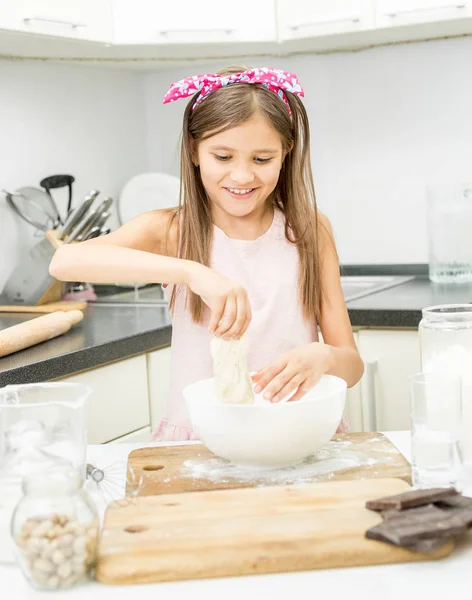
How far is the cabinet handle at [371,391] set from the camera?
7.34ft

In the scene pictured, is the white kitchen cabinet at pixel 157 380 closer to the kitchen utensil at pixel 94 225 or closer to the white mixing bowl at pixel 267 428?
the kitchen utensil at pixel 94 225

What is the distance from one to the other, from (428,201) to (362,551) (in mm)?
1982

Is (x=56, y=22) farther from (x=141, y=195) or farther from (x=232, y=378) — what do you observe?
(x=232, y=378)

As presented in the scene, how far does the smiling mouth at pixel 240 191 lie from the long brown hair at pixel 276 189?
0.10m

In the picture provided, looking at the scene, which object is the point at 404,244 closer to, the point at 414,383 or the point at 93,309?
the point at 93,309

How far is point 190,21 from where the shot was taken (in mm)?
2523

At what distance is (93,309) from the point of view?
101 inches

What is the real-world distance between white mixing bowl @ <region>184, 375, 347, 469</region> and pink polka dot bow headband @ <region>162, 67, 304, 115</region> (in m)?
0.58

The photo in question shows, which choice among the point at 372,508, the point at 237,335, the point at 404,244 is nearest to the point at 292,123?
the point at 237,335

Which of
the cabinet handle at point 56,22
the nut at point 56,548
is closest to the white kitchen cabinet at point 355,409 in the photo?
the cabinet handle at point 56,22

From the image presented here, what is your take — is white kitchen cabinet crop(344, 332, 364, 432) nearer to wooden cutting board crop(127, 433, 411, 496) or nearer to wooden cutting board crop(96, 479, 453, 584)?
wooden cutting board crop(127, 433, 411, 496)

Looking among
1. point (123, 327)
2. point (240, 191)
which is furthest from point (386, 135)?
point (240, 191)

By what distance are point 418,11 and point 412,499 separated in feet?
5.77

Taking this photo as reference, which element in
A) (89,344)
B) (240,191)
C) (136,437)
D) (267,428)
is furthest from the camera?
(136,437)
